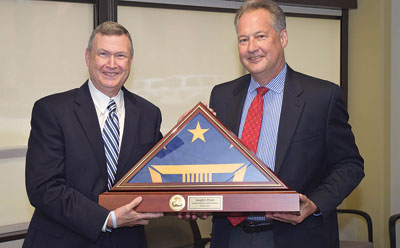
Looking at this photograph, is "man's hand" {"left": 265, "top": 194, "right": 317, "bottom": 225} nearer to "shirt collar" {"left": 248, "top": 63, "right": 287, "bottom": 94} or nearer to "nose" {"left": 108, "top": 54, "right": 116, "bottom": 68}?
"shirt collar" {"left": 248, "top": 63, "right": 287, "bottom": 94}

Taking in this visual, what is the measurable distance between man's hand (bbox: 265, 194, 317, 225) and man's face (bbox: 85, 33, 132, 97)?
33.3 inches

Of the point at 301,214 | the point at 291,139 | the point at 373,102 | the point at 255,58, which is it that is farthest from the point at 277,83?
the point at 373,102

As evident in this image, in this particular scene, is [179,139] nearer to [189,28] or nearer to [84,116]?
[84,116]

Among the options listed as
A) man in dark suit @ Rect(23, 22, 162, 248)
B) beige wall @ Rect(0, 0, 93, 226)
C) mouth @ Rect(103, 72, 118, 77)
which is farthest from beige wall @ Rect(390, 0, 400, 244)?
mouth @ Rect(103, 72, 118, 77)

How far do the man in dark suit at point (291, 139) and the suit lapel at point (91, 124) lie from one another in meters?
0.56

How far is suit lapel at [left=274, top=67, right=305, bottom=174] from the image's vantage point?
7.34 feet

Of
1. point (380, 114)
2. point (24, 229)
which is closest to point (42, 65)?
point (24, 229)

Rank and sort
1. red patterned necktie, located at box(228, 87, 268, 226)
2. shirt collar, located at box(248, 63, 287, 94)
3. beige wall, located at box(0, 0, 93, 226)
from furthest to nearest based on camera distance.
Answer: beige wall, located at box(0, 0, 93, 226) → shirt collar, located at box(248, 63, 287, 94) → red patterned necktie, located at box(228, 87, 268, 226)

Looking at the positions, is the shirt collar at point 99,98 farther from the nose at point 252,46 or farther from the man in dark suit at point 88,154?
the nose at point 252,46

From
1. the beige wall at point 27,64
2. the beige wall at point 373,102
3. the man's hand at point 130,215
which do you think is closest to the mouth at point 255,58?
the man's hand at point 130,215

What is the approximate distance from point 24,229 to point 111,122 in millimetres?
1526

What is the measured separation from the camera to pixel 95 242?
2.28m

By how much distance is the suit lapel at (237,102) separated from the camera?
2400 mm

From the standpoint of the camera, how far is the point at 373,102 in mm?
4746
